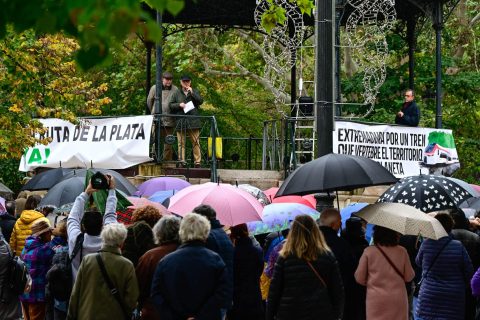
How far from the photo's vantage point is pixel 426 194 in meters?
13.1

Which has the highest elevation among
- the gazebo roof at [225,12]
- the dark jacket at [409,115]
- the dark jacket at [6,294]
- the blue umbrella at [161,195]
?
the gazebo roof at [225,12]

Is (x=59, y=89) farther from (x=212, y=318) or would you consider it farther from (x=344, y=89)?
(x=344, y=89)

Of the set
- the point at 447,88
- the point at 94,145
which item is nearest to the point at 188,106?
the point at 94,145

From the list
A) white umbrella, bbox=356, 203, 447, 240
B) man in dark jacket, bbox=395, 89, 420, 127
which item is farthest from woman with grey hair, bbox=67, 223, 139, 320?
man in dark jacket, bbox=395, 89, 420, 127

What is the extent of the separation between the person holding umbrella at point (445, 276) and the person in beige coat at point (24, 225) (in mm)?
4996

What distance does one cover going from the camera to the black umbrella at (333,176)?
1157cm

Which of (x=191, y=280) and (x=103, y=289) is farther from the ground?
(x=191, y=280)

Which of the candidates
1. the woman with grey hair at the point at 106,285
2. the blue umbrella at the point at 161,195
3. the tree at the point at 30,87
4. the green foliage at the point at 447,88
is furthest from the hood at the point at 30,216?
the green foliage at the point at 447,88

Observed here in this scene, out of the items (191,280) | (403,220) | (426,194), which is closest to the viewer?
(191,280)

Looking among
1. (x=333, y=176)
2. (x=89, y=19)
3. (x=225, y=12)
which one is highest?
(x=225, y=12)

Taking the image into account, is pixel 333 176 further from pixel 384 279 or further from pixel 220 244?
pixel 220 244

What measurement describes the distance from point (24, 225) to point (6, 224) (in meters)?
1.35

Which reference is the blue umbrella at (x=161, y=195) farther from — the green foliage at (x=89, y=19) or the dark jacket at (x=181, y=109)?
the green foliage at (x=89, y=19)

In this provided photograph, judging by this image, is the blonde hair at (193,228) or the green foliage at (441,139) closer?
the blonde hair at (193,228)
